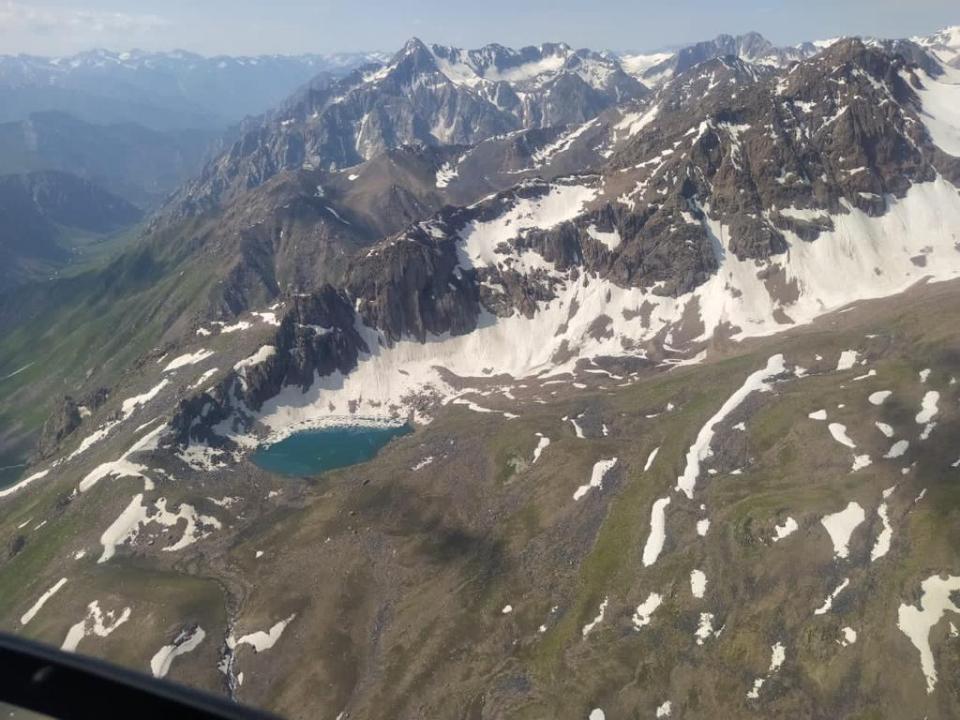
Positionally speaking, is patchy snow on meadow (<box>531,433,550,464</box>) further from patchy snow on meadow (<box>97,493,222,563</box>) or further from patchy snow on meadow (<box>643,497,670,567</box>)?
patchy snow on meadow (<box>97,493,222,563</box>)

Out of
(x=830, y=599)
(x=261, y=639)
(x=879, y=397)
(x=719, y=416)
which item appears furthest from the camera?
(x=719, y=416)

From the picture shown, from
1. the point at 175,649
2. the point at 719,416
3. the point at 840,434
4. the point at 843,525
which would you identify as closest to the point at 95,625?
the point at 175,649

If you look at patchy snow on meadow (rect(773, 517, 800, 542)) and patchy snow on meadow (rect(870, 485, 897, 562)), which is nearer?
patchy snow on meadow (rect(870, 485, 897, 562))

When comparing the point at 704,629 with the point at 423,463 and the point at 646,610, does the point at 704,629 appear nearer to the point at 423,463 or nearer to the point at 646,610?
the point at 646,610

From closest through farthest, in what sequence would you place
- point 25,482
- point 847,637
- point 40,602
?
point 847,637 < point 40,602 < point 25,482

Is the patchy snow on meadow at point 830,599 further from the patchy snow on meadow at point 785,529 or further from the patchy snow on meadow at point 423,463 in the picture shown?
the patchy snow on meadow at point 423,463

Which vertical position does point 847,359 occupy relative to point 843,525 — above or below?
above

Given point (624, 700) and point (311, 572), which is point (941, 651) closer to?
point (624, 700)

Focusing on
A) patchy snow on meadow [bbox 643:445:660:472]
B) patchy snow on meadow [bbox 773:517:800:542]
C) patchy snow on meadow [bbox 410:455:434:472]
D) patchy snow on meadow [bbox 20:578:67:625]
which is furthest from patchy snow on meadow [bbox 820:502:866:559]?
patchy snow on meadow [bbox 20:578:67:625]

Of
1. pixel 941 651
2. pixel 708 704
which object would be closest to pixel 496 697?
pixel 708 704
